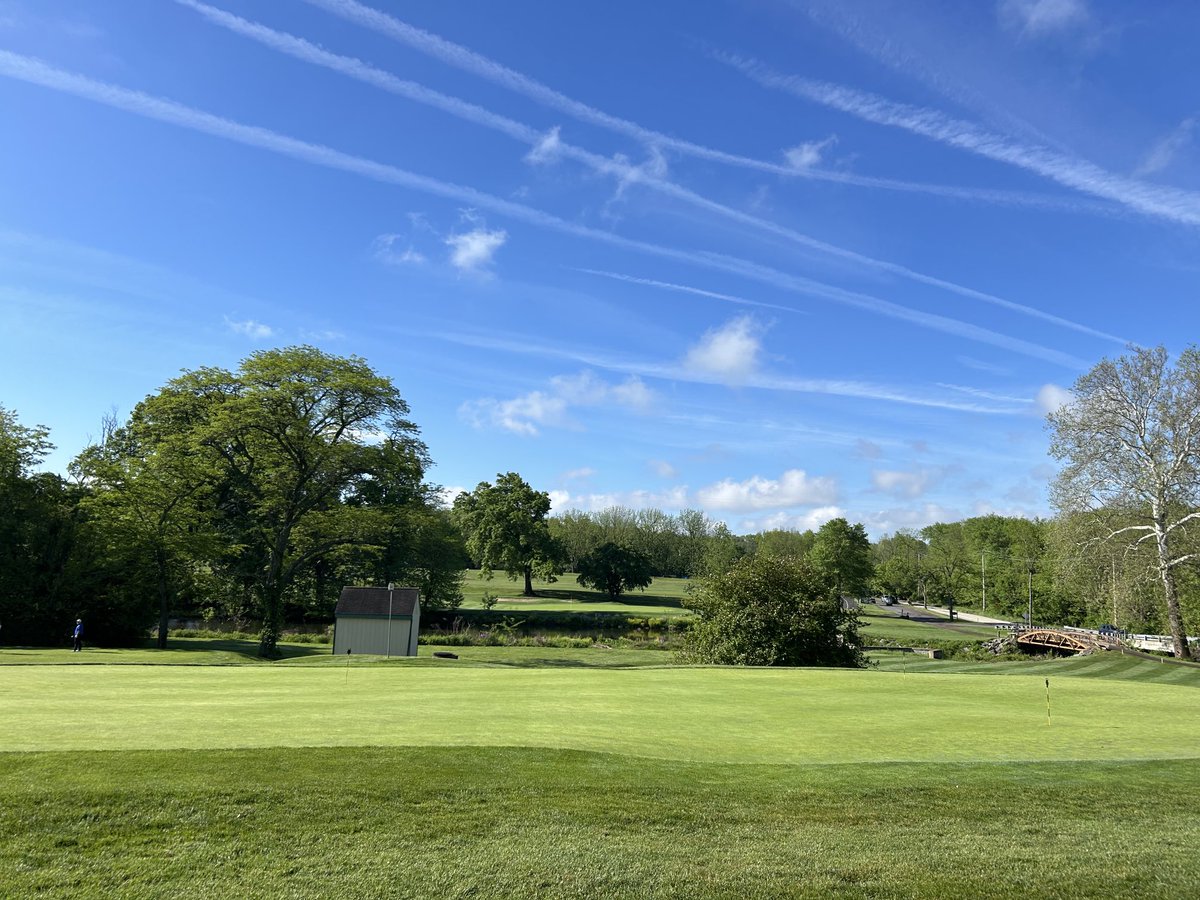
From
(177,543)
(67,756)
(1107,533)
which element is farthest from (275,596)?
(1107,533)

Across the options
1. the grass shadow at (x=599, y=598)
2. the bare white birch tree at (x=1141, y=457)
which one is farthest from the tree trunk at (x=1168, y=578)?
the grass shadow at (x=599, y=598)

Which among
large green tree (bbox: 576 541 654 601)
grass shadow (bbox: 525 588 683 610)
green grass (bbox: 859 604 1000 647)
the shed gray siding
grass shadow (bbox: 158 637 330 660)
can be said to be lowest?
green grass (bbox: 859 604 1000 647)

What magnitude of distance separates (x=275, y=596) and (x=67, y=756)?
109 feet

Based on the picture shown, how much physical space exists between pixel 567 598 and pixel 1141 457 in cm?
7241

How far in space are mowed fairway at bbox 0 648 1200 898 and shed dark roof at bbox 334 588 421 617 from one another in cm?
2533

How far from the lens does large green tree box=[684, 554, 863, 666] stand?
32.8 m

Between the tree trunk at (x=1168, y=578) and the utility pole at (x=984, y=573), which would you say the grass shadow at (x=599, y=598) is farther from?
the tree trunk at (x=1168, y=578)

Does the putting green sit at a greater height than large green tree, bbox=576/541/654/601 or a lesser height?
lesser

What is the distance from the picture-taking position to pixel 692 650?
36.5 metres

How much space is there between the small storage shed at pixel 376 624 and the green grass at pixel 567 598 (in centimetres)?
3671

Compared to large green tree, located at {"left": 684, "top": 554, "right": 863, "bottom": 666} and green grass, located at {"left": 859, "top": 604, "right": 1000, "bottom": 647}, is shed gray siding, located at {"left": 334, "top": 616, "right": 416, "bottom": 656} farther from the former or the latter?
green grass, located at {"left": 859, "top": 604, "right": 1000, "bottom": 647}

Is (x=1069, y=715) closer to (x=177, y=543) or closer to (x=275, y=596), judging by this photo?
(x=275, y=596)

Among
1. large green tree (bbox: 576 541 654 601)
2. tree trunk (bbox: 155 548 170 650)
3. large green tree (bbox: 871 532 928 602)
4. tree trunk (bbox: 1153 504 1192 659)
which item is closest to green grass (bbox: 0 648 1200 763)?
tree trunk (bbox: 1153 504 1192 659)

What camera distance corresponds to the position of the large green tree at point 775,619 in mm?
32844
